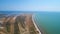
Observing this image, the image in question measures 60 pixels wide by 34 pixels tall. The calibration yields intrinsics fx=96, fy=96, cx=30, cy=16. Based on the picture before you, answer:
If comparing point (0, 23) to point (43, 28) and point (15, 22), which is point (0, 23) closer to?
point (15, 22)

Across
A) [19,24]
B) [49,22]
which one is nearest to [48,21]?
[49,22]

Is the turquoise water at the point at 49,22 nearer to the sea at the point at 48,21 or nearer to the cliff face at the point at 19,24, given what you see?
the sea at the point at 48,21

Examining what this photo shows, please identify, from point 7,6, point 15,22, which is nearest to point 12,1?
point 7,6

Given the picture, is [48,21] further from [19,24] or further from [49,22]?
[19,24]

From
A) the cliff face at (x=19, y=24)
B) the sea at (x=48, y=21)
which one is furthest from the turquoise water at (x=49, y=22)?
the cliff face at (x=19, y=24)

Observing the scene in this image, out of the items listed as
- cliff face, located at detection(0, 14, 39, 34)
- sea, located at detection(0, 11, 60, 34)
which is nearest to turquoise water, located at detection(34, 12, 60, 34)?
sea, located at detection(0, 11, 60, 34)
